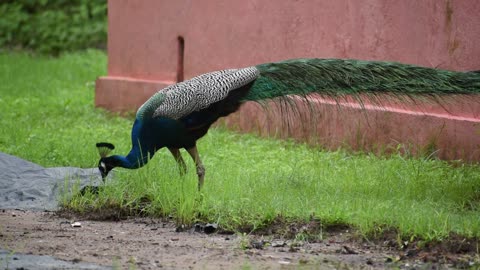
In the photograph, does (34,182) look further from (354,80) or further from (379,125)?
(379,125)

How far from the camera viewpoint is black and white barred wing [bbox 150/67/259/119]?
22.7 feet

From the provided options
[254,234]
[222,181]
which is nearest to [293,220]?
[254,234]

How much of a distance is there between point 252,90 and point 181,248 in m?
1.89

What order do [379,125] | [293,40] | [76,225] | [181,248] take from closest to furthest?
[181,248], [76,225], [379,125], [293,40]

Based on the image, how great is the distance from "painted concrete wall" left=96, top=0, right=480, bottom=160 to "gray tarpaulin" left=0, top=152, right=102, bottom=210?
2730 mm

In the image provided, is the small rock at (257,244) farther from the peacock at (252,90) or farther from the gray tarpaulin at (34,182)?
the gray tarpaulin at (34,182)

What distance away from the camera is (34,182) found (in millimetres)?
A: 7320

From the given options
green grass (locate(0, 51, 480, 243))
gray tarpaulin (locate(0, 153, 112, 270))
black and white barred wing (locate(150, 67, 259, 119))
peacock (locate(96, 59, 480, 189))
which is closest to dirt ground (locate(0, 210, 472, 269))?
green grass (locate(0, 51, 480, 243))

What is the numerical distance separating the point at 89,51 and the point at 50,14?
1672 mm

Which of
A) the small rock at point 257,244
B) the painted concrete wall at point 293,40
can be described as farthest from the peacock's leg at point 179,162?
the painted concrete wall at point 293,40

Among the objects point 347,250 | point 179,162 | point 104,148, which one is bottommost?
point 347,250

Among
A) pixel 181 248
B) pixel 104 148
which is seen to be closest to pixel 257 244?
pixel 181 248

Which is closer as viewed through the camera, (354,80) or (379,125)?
(354,80)

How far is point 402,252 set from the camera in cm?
544
